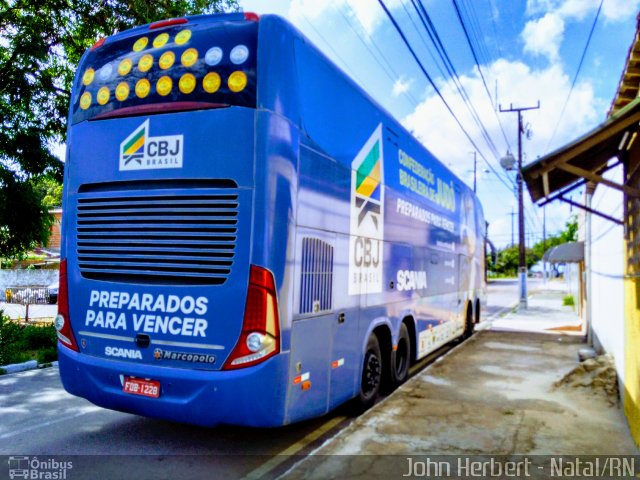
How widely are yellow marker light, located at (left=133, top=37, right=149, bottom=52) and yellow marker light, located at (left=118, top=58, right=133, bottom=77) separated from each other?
0.13m

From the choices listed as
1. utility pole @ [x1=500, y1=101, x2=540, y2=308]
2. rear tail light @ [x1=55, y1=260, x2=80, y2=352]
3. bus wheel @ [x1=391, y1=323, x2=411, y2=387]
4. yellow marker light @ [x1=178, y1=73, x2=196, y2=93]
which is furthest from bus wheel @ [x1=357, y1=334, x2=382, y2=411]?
utility pole @ [x1=500, y1=101, x2=540, y2=308]

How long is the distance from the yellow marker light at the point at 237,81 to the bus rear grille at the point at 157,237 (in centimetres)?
91

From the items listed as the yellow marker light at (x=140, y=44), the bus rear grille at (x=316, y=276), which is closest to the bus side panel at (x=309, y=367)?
the bus rear grille at (x=316, y=276)

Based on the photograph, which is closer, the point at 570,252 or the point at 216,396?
the point at 216,396

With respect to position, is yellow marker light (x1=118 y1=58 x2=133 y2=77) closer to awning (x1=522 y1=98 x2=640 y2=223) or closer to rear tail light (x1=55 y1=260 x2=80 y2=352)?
rear tail light (x1=55 y1=260 x2=80 y2=352)

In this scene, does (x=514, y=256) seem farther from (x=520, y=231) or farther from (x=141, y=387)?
(x=141, y=387)

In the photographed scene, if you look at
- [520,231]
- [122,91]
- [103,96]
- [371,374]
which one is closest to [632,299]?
[371,374]

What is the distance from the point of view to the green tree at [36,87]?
36.7 ft

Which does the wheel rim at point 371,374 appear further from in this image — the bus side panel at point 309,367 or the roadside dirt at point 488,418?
the bus side panel at point 309,367

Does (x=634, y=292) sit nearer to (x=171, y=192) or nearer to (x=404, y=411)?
(x=404, y=411)

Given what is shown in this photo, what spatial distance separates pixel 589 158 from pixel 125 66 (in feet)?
19.5

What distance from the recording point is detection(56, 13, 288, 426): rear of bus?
421cm

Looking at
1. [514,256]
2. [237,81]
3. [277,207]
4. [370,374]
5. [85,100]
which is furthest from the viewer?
[514,256]

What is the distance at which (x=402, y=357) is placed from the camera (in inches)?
307
